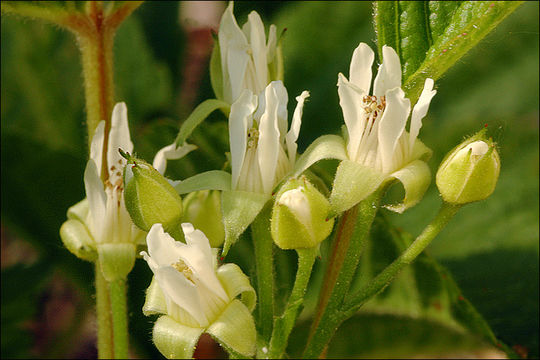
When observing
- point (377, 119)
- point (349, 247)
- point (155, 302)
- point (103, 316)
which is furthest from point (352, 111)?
point (103, 316)

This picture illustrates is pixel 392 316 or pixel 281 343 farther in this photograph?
pixel 392 316

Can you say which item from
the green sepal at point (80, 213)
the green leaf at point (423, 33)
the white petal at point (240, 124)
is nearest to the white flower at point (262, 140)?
the white petal at point (240, 124)

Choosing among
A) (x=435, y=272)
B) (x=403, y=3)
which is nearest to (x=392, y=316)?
(x=435, y=272)

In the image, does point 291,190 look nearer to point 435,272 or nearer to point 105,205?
point 105,205

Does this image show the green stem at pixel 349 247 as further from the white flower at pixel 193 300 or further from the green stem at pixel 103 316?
the green stem at pixel 103 316

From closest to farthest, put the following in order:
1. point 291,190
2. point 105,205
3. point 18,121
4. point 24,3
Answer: point 291,190 → point 105,205 → point 24,3 → point 18,121

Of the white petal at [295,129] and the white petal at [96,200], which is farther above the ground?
the white petal at [295,129]

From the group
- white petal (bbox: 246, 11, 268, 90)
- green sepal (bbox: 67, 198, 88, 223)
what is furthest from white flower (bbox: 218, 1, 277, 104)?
green sepal (bbox: 67, 198, 88, 223)
